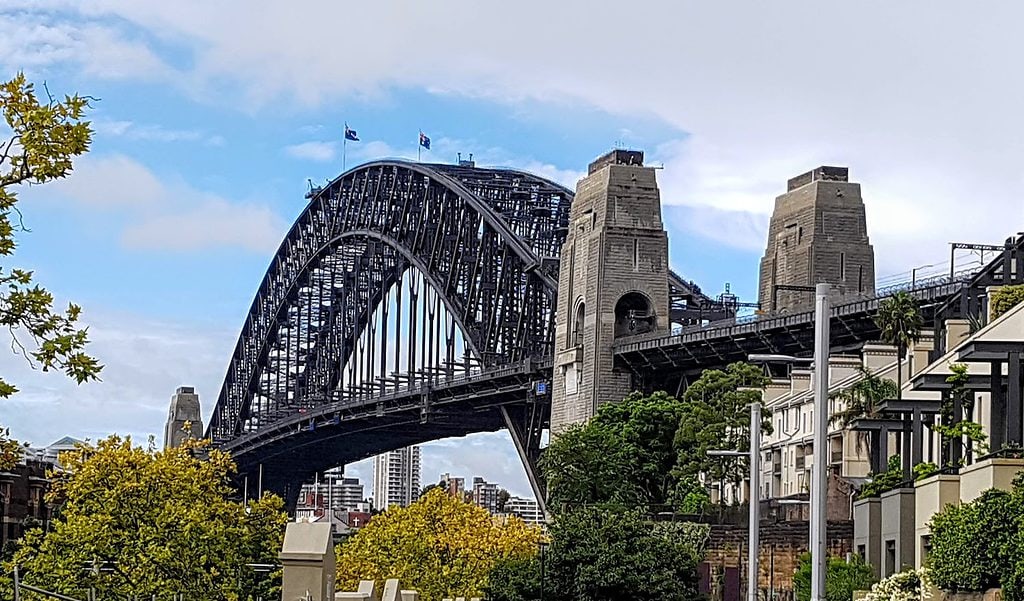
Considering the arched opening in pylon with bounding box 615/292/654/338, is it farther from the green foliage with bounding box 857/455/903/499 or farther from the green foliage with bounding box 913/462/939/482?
the green foliage with bounding box 913/462/939/482

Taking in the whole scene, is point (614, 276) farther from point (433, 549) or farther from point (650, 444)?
point (433, 549)

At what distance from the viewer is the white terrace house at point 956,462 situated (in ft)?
150

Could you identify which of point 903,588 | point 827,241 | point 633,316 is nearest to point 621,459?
point 633,316

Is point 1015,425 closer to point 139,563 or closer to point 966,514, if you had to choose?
point 966,514

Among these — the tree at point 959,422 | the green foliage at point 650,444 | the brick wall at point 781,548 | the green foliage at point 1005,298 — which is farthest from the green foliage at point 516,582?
the green foliage at point 650,444

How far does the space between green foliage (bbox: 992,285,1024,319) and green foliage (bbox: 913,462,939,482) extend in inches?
372

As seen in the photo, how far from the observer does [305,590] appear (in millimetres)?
20375

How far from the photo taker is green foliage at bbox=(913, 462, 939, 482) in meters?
51.0

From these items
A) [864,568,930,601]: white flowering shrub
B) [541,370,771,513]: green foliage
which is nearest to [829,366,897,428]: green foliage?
[541,370,771,513]: green foliage

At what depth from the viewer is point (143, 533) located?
5234cm

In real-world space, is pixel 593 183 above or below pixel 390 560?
above

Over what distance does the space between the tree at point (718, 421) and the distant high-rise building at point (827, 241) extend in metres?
18.7

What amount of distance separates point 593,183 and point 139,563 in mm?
79494

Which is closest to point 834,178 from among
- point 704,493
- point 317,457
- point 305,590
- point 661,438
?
point 661,438
